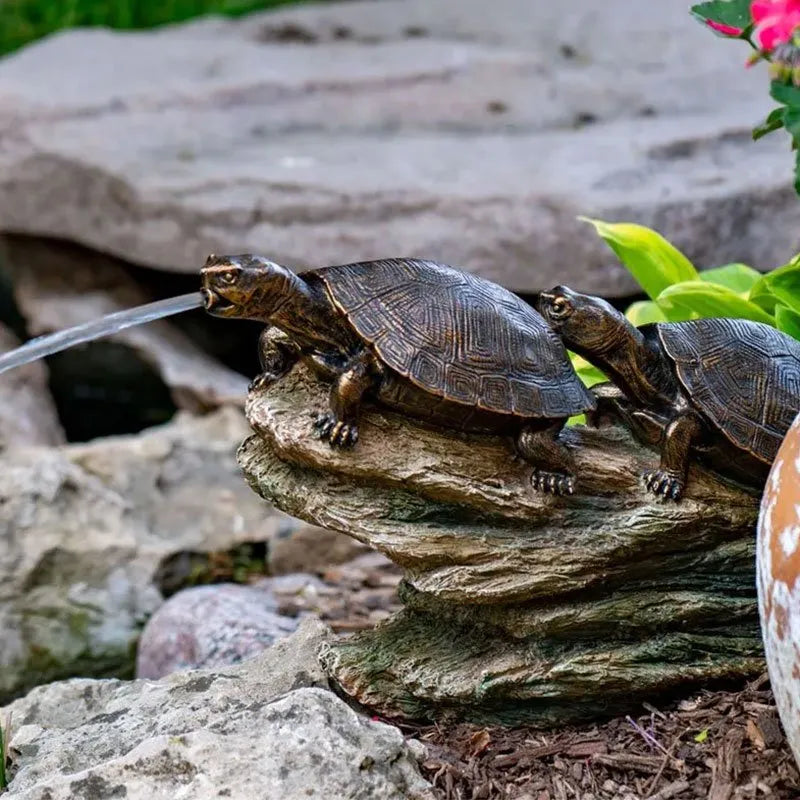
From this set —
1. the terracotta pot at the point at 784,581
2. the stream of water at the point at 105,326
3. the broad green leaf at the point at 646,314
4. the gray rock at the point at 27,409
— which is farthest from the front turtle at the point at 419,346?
the gray rock at the point at 27,409

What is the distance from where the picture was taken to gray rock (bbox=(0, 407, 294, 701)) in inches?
163

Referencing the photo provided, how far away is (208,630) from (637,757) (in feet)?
5.21

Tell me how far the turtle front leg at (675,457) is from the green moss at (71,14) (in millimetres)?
6587

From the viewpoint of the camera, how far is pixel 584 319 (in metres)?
2.51

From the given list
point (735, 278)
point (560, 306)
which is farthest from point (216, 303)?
point (735, 278)

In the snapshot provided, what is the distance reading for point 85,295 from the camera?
6.18 m

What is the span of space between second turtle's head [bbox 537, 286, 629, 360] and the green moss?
642cm

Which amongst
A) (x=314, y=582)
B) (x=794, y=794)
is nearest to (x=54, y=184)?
(x=314, y=582)

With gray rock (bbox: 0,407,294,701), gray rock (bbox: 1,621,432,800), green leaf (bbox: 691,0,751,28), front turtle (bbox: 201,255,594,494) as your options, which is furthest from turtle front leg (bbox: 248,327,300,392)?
gray rock (bbox: 0,407,294,701)

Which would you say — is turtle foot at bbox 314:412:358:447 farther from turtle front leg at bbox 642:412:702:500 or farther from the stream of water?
turtle front leg at bbox 642:412:702:500

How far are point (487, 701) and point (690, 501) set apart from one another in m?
0.64

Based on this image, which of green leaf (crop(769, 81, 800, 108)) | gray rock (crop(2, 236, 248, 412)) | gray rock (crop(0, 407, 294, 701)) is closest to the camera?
green leaf (crop(769, 81, 800, 108))

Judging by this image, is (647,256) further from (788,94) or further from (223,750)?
(223,750)

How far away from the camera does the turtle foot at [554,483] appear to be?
2482 millimetres
